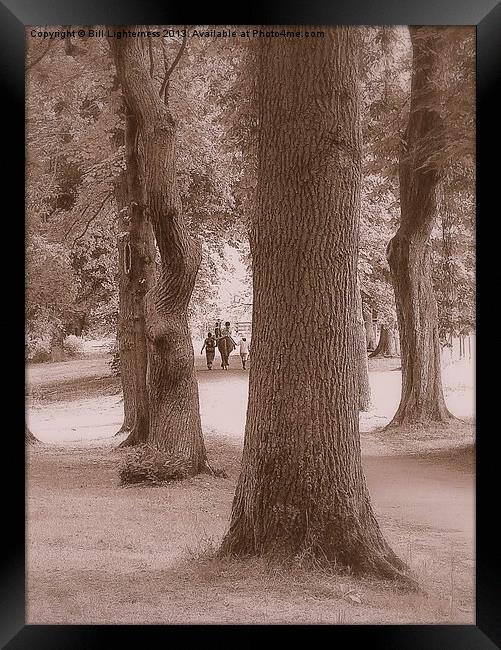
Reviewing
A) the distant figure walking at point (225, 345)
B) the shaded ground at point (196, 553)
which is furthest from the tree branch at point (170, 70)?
the shaded ground at point (196, 553)

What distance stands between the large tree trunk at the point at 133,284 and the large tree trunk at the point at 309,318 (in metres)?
0.74

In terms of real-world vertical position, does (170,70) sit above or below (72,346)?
above

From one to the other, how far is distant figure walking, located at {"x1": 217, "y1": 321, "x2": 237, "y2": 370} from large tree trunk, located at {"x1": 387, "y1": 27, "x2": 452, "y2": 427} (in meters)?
1.02

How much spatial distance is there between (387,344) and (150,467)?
5.45 feet

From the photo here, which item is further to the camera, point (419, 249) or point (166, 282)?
point (166, 282)

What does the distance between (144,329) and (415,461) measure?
1.88 m

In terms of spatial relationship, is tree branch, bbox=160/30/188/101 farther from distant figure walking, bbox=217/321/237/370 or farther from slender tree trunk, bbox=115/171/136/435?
distant figure walking, bbox=217/321/237/370

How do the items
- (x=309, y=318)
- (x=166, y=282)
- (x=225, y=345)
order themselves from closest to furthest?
1. (x=309, y=318)
2. (x=225, y=345)
3. (x=166, y=282)

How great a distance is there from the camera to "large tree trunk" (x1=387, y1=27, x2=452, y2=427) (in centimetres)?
428

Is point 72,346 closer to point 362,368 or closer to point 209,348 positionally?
point 209,348

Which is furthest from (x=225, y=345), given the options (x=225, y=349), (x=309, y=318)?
(x=309, y=318)

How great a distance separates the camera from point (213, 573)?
4.28 m

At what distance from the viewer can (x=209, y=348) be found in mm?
4344
